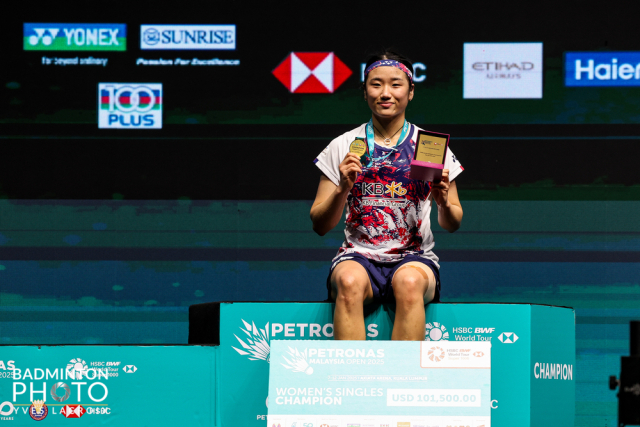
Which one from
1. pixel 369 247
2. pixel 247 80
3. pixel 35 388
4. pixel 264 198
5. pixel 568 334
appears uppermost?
pixel 247 80

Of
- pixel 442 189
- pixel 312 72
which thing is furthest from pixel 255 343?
pixel 312 72

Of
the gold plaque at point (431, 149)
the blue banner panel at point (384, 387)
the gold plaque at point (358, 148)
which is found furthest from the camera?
the gold plaque at point (358, 148)

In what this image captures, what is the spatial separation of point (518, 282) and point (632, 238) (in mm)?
685

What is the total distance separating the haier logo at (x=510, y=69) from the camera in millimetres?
3961

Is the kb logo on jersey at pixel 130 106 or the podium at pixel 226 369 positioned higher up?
the kb logo on jersey at pixel 130 106

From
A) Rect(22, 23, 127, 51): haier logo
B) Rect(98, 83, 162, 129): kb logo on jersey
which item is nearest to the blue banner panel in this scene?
Rect(98, 83, 162, 129): kb logo on jersey

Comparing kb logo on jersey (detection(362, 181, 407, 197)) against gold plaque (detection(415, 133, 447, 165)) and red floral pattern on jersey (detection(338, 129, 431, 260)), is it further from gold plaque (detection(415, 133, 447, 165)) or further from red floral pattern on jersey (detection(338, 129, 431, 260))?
gold plaque (detection(415, 133, 447, 165))

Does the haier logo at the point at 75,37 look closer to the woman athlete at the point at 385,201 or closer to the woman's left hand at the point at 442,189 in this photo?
the woman athlete at the point at 385,201

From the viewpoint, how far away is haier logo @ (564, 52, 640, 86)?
3938 mm

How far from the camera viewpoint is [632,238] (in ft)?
12.9

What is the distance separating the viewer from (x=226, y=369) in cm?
246

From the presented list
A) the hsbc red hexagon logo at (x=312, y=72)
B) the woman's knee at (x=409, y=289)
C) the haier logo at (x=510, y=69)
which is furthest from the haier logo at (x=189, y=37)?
the woman's knee at (x=409, y=289)

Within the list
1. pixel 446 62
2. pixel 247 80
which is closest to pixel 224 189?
pixel 247 80

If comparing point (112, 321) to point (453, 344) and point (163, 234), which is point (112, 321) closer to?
point (163, 234)
